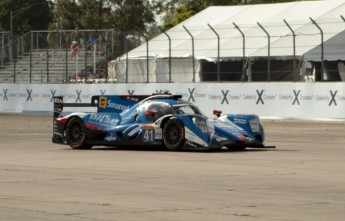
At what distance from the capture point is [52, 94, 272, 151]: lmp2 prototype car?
73.5 feet

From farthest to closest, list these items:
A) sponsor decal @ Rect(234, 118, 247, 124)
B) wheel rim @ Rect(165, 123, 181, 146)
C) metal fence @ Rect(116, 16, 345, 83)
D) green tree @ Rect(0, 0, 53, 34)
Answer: green tree @ Rect(0, 0, 53, 34)
metal fence @ Rect(116, 16, 345, 83)
sponsor decal @ Rect(234, 118, 247, 124)
wheel rim @ Rect(165, 123, 181, 146)

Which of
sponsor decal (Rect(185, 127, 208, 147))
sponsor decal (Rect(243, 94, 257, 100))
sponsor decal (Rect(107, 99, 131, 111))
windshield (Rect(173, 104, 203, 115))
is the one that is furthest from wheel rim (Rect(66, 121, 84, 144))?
sponsor decal (Rect(243, 94, 257, 100))

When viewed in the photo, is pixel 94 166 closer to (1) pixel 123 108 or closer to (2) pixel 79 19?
(1) pixel 123 108

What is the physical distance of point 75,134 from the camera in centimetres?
2438

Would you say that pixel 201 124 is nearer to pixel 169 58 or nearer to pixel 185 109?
pixel 185 109

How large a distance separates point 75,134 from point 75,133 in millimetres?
22

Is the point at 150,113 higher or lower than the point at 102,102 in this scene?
lower

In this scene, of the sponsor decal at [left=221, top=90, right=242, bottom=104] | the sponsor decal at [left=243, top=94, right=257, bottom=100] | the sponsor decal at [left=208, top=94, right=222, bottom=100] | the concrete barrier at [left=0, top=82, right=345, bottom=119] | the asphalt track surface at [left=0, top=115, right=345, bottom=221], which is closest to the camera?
the asphalt track surface at [left=0, top=115, right=345, bottom=221]

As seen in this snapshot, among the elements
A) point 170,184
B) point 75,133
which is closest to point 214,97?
point 75,133

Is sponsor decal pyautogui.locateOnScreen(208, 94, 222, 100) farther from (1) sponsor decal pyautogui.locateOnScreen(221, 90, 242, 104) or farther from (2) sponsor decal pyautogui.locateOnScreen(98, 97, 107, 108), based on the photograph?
(2) sponsor decal pyautogui.locateOnScreen(98, 97, 107, 108)

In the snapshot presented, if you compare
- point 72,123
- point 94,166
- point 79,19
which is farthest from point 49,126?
point 79,19

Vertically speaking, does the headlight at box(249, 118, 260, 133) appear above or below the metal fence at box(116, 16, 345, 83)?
below

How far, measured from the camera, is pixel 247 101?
1565 inches

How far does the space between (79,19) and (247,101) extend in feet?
195
